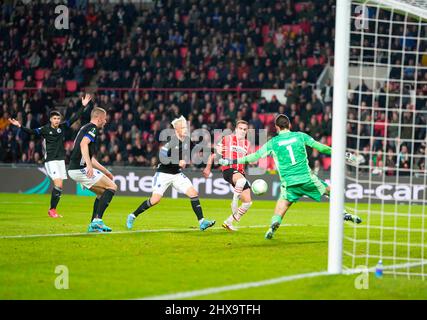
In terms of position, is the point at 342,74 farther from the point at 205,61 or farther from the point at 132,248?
the point at 205,61

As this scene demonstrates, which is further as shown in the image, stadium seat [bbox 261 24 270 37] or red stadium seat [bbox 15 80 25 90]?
red stadium seat [bbox 15 80 25 90]

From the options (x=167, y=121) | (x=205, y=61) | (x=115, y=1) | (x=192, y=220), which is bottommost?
(x=192, y=220)

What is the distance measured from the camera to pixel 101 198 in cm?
1409

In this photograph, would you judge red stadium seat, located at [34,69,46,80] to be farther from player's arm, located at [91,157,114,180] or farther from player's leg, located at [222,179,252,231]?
player's leg, located at [222,179,252,231]

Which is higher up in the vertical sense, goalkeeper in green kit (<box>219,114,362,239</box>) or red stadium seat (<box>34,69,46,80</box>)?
red stadium seat (<box>34,69,46,80</box>)

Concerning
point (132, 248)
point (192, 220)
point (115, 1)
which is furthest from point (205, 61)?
A: point (132, 248)

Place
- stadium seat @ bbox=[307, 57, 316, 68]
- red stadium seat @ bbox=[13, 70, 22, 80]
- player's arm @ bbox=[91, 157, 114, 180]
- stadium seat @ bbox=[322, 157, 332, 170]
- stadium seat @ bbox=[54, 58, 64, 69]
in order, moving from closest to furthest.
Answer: player's arm @ bbox=[91, 157, 114, 180] < stadium seat @ bbox=[322, 157, 332, 170] < stadium seat @ bbox=[307, 57, 316, 68] < stadium seat @ bbox=[54, 58, 64, 69] < red stadium seat @ bbox=[13, 70, 22, 80]

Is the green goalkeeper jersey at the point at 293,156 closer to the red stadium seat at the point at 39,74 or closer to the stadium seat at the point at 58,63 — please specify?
the stadium seat at the point at 58,63

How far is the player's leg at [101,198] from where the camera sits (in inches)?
549

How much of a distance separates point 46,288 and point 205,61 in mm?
24137

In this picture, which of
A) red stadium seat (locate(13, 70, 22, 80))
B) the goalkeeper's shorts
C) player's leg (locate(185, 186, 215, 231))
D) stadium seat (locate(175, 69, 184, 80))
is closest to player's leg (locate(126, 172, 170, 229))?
player's leg (locate(185, 186, 215, 231))

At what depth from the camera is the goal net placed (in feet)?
33.8

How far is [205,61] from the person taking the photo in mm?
31797

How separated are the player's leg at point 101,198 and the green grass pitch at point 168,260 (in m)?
0.37
